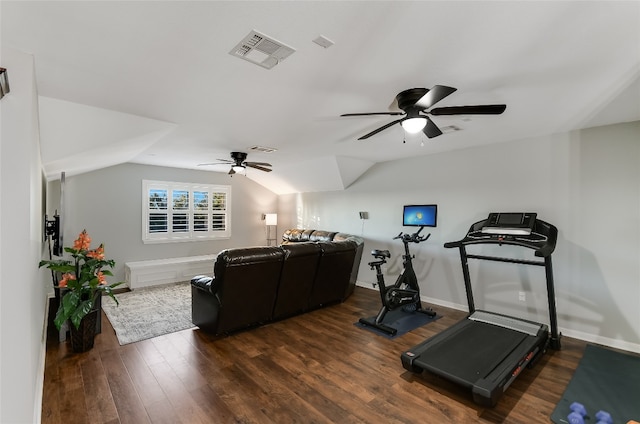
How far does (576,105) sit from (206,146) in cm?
478

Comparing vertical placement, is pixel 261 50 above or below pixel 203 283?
above

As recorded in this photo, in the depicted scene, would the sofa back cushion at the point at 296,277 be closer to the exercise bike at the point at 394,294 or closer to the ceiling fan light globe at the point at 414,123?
the exercise bike at the point at 394,294

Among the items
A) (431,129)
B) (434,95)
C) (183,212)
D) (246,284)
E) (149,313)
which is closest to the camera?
(434,95)

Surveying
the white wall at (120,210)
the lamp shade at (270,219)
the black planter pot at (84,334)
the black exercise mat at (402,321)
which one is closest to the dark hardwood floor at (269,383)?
the black planter pot at (84,334)

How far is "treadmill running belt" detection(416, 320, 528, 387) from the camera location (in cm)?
260

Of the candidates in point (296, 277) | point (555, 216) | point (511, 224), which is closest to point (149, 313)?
point (296, 277)

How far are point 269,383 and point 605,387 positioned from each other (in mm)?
2957

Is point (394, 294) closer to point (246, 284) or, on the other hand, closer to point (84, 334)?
point (246, 284)

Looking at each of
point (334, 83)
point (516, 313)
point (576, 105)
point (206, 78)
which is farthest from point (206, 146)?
point (516, 313)

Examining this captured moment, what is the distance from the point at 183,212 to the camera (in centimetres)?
705

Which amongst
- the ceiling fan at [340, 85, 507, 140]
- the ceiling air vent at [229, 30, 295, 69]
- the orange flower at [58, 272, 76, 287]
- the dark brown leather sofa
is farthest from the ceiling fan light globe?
the orange flower at [58, 272, 76, 287]

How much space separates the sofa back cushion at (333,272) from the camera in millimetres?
4352

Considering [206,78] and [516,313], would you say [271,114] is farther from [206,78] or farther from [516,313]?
[516,313]

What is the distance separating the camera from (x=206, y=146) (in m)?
4.78
